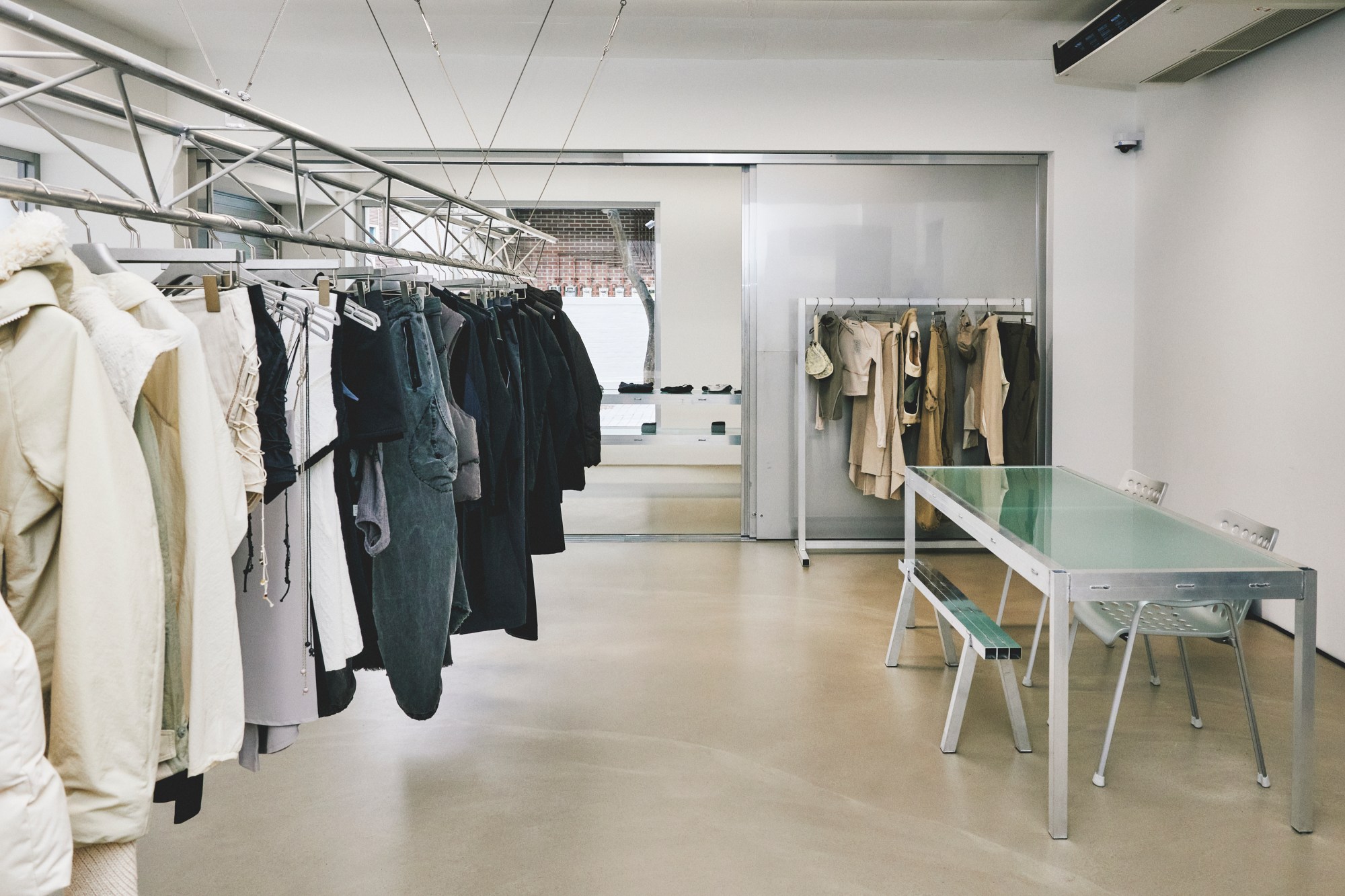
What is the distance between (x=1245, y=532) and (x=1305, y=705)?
755 millimetres

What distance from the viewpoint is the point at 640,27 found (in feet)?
17.2

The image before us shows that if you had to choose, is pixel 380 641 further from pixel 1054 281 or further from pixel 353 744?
pixel 1054 281

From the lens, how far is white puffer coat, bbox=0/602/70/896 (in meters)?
1.10

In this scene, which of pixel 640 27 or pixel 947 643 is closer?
pixel 947 643

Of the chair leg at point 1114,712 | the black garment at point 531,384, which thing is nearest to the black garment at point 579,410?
the black garment at point 531,384

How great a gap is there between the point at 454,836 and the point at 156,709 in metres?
1.40

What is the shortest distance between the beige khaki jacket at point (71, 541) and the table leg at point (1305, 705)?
8.48 feet

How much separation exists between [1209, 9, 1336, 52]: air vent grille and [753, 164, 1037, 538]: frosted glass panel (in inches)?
61.2

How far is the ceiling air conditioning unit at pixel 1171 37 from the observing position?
13.6ft

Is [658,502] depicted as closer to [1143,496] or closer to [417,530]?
[1143,496]

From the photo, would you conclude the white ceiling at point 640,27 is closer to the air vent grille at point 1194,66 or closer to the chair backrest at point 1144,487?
the air vent grille at point 1194,66

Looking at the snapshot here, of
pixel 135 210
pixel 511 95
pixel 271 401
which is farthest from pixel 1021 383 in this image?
pixel 135 210

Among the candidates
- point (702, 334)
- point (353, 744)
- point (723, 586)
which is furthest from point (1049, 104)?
point (353, 744)

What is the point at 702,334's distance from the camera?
6.50 m
